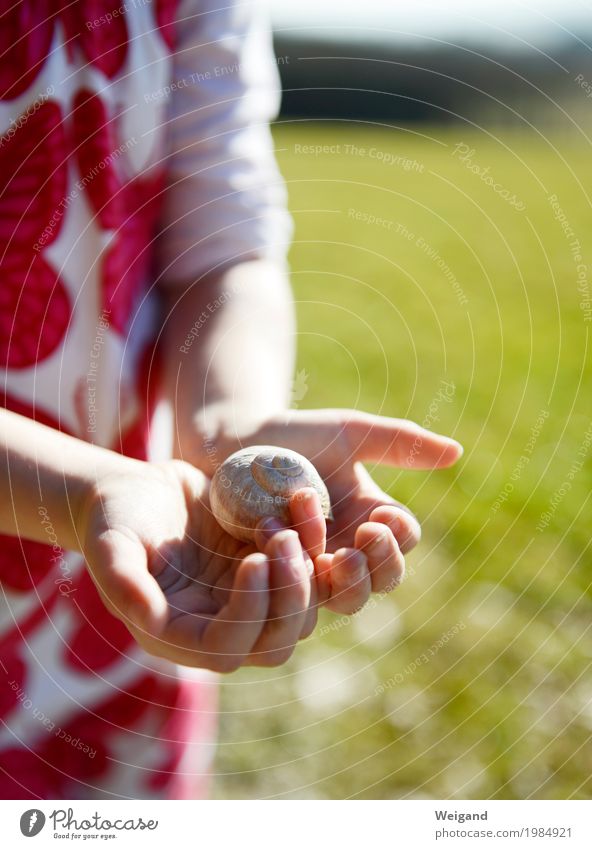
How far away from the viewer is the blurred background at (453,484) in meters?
1.34

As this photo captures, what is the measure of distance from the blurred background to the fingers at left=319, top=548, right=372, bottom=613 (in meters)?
0.62

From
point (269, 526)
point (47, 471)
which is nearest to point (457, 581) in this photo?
point (269, 526)

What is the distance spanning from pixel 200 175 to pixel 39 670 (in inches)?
21.3

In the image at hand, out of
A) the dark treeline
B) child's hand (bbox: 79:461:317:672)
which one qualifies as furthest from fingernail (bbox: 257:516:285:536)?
the dark treeline

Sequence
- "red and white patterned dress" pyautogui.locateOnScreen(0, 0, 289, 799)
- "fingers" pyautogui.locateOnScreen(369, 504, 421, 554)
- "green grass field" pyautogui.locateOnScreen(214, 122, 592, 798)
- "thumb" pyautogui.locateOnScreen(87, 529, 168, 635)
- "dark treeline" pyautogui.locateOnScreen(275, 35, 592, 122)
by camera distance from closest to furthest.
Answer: "thumb" pyautogui.locateOnScreen(87, 529, 168, 635) < "fingers" pyautogui.locateOnScreen(369, 504, 421, 554) < "red and white patterned dress" pyautogui.locateOnScreen(0, 0, 289, 799) < "green grass field" pyautogui.locateOnScreen(214, 122, 592, 798) < "dark treeline" pyautogui.locateOnScreen(275, 35, 592, 122)

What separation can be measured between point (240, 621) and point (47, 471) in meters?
0.21

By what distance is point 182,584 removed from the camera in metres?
0.72

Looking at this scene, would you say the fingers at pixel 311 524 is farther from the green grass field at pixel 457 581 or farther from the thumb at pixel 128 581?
the green grass field at pixel 457 581

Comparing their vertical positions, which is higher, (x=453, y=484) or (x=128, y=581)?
(x=453, y=484)

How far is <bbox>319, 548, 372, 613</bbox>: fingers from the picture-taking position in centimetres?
70

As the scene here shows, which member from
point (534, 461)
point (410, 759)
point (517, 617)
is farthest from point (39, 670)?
point (534, 461)

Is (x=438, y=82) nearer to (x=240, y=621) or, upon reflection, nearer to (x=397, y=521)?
(x=397, y=521)

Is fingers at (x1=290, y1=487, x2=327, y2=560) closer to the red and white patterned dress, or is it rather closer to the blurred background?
the red and white patterned dress

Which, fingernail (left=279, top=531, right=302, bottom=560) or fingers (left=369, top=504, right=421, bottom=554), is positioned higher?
fingers (left=369, top=504, right=421, bottom=554)
